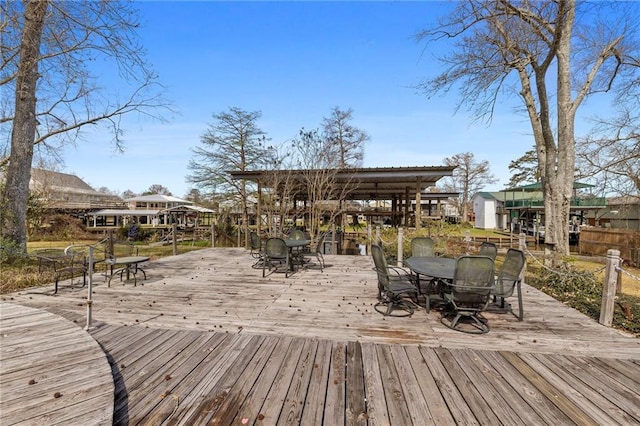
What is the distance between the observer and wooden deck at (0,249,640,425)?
2041mm

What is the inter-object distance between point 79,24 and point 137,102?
2.82 m

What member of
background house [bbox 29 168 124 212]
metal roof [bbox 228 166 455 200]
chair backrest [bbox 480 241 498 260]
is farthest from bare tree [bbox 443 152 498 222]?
background house [bbox 29 168 124 212]

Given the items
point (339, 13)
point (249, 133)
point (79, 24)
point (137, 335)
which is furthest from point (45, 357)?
point (249, 133)

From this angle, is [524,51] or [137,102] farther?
[137,102]

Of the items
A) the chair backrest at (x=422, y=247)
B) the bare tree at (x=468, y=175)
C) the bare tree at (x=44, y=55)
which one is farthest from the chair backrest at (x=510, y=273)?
the bare tree at (x=468, y=175)

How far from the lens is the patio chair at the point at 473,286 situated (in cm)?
340

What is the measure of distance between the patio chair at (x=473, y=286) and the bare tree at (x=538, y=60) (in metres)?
6.48

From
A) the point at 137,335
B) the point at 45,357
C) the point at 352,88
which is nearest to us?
the point at 45,357

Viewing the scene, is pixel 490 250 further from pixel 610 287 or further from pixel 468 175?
pixel 468 175

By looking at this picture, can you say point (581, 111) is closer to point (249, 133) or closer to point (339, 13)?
point (339, 13)

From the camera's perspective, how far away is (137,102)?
9.47 metres

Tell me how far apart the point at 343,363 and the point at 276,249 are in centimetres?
381

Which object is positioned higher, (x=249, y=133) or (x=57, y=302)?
(x=249, y=133)

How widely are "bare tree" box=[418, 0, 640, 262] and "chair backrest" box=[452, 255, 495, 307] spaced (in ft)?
21.4
